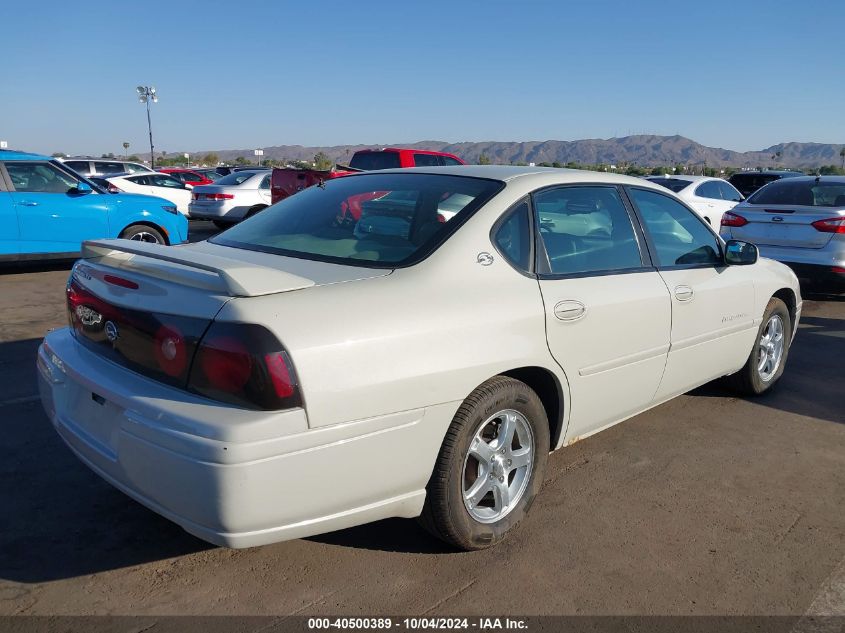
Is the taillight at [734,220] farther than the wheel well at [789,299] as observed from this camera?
Yes

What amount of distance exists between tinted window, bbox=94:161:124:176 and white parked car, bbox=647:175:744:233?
48.9ft

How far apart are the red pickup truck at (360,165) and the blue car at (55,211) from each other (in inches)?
110

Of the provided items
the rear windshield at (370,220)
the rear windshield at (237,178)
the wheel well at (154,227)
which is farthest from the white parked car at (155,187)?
the rear windshield at (370,220)

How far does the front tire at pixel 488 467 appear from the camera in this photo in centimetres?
284

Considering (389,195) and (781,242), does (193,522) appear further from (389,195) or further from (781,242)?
(781,242)

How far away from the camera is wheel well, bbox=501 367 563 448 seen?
3227 millimetres

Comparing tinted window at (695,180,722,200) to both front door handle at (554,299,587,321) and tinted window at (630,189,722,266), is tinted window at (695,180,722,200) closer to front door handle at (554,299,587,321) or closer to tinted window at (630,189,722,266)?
tinted window at (630,189,722,266)

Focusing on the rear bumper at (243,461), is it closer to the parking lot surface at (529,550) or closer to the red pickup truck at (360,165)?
the parking lot surface at (529,550)

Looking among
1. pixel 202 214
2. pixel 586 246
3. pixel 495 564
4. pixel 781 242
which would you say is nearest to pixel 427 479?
pixel 495 564

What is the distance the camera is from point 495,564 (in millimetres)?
3014

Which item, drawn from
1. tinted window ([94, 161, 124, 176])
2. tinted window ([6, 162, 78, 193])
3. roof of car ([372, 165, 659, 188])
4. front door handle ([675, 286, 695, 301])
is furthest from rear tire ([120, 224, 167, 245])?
tinted window ([94, 161, 124, 176])

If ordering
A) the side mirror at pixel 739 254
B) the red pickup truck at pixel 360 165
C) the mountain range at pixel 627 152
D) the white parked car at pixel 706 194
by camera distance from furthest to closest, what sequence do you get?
the mountain range at pixel 627 152
the white parked car at pixel 706 194
the red pickup truck at pixel 360 165
the side mirror at pixel 739 254

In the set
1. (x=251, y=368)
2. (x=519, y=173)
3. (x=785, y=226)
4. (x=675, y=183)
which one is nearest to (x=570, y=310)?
(x=519, y=173)

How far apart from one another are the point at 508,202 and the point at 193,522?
6.17 feet
